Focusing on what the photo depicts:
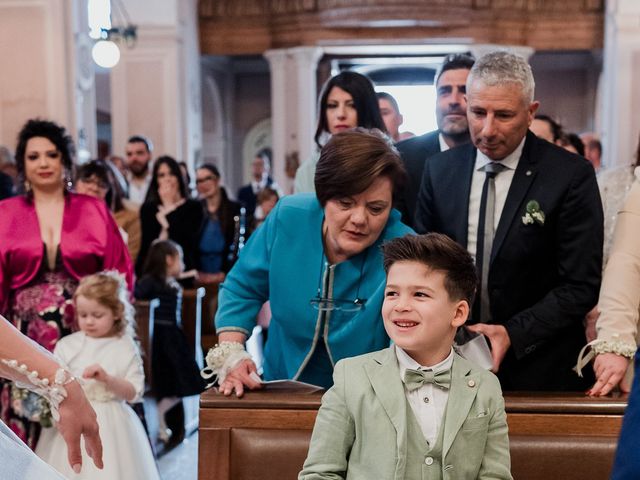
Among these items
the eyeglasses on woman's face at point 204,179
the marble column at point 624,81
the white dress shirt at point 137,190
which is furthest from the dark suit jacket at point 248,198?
the marble column at point 624,81

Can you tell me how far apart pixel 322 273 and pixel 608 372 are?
3.20 ft

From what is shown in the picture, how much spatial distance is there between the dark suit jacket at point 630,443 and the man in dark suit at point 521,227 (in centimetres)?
181

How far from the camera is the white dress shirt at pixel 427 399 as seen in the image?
9.03 feet

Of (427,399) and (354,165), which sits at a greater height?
(354,165)

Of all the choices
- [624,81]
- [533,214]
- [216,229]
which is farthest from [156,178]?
[624,81]

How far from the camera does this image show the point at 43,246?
→ 17.5 feet

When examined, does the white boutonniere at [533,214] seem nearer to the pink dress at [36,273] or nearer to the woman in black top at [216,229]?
the pink dress at [36,273]

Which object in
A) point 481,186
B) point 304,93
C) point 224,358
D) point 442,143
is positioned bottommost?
point 224,358

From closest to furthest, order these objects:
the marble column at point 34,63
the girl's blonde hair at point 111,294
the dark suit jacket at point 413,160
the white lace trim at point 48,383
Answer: the white lace trim at point 48,383 → the dark suit jacket at point 413,160 → the girl's blonde hair at point 111,294 → the marble column at point 34,63

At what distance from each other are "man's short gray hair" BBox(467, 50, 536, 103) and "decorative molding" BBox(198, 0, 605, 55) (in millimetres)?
16218

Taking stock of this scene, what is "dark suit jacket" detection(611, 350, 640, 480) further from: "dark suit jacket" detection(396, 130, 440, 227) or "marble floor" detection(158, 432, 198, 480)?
"marble floor" detection(158, 432, 198, 480)

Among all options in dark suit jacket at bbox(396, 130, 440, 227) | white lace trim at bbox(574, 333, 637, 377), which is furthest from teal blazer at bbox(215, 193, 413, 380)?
dark suit jacket at bbox(396, 130, 440, 227)

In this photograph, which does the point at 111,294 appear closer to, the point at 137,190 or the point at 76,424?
the point at 76,424

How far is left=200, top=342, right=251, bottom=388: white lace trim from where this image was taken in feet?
11.2
